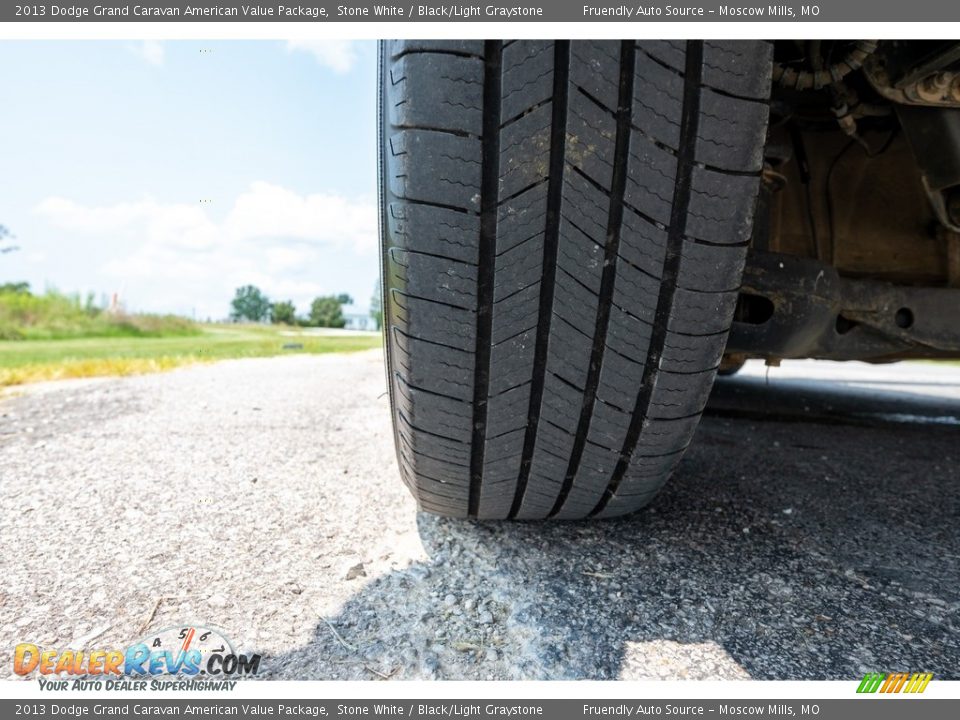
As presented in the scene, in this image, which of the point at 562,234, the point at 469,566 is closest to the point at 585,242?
the point at 562,234

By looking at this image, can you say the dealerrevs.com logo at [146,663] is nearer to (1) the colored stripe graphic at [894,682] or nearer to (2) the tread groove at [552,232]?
(2) the tread groove at [552,232]

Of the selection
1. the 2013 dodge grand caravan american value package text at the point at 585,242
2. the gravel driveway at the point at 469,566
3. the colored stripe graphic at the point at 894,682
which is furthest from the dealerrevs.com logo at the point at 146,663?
the colored stripe graphic at the point at 894,682

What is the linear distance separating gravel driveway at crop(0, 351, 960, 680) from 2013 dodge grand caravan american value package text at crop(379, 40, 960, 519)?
0.53ft

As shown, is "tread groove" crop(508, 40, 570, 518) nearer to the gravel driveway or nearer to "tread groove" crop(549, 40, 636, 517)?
"tread groove" crop(549, 40, 636, 517)

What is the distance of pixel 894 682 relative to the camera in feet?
2.50

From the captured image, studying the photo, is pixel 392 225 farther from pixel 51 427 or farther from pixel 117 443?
pixel 51 427

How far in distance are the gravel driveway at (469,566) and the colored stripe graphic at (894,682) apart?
18 millimetres

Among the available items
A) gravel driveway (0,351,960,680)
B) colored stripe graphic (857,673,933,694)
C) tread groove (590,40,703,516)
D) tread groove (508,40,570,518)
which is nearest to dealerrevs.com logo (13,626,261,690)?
gravel driveway (0,351,960,680)

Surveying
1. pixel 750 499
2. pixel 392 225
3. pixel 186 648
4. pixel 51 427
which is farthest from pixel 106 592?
pixel 51 427

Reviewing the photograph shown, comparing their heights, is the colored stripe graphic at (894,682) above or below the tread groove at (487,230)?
below

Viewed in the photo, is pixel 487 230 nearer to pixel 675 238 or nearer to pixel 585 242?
pixel 585 242

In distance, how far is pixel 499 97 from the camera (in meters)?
0.69

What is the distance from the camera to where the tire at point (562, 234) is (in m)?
0.69

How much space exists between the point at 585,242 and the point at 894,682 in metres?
0.73
